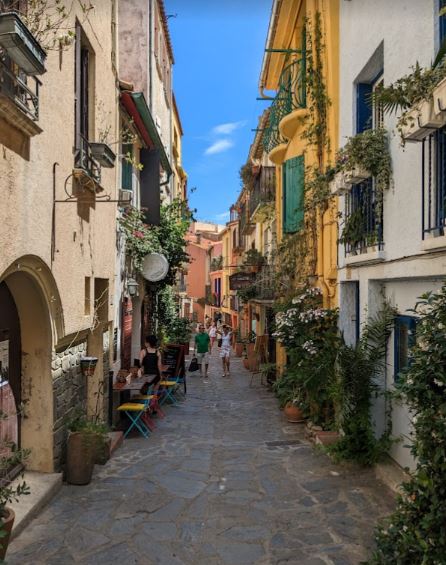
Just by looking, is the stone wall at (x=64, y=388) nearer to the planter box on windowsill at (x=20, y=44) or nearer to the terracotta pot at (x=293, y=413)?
the planter box on windowsill at (x=20, y=44)

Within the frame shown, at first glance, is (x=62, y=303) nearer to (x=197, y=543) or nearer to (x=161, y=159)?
(x=197, y=543)

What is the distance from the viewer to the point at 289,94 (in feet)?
39.0

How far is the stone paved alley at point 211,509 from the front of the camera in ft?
15.3

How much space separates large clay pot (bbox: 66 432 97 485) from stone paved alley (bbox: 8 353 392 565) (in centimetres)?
17

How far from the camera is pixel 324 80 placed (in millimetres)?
9891

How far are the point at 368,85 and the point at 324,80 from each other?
2246mm

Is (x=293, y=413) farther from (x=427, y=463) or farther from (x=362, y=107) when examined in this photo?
(x=427, y=463)

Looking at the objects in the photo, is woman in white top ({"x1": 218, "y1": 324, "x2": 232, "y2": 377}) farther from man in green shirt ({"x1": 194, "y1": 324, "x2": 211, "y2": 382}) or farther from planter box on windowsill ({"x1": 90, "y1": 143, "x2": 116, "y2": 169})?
planter box on windowsill ({"x1": 90, "y1": 143, "x2": 116, "y2": 169})

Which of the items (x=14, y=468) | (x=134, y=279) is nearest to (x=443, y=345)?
(x=14, y=468)

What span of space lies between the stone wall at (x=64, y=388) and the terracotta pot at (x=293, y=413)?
13.8ft

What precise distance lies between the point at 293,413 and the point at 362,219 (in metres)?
4.44

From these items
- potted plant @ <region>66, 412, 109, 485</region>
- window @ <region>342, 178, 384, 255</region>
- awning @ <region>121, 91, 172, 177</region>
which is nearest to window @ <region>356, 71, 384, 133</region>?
window @ <region>342, 178, 384, 255</region>

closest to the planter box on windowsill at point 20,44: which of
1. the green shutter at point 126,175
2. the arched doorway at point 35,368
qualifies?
the arched doorway at point 35,368

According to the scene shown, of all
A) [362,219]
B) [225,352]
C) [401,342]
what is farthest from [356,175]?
[225,352]
